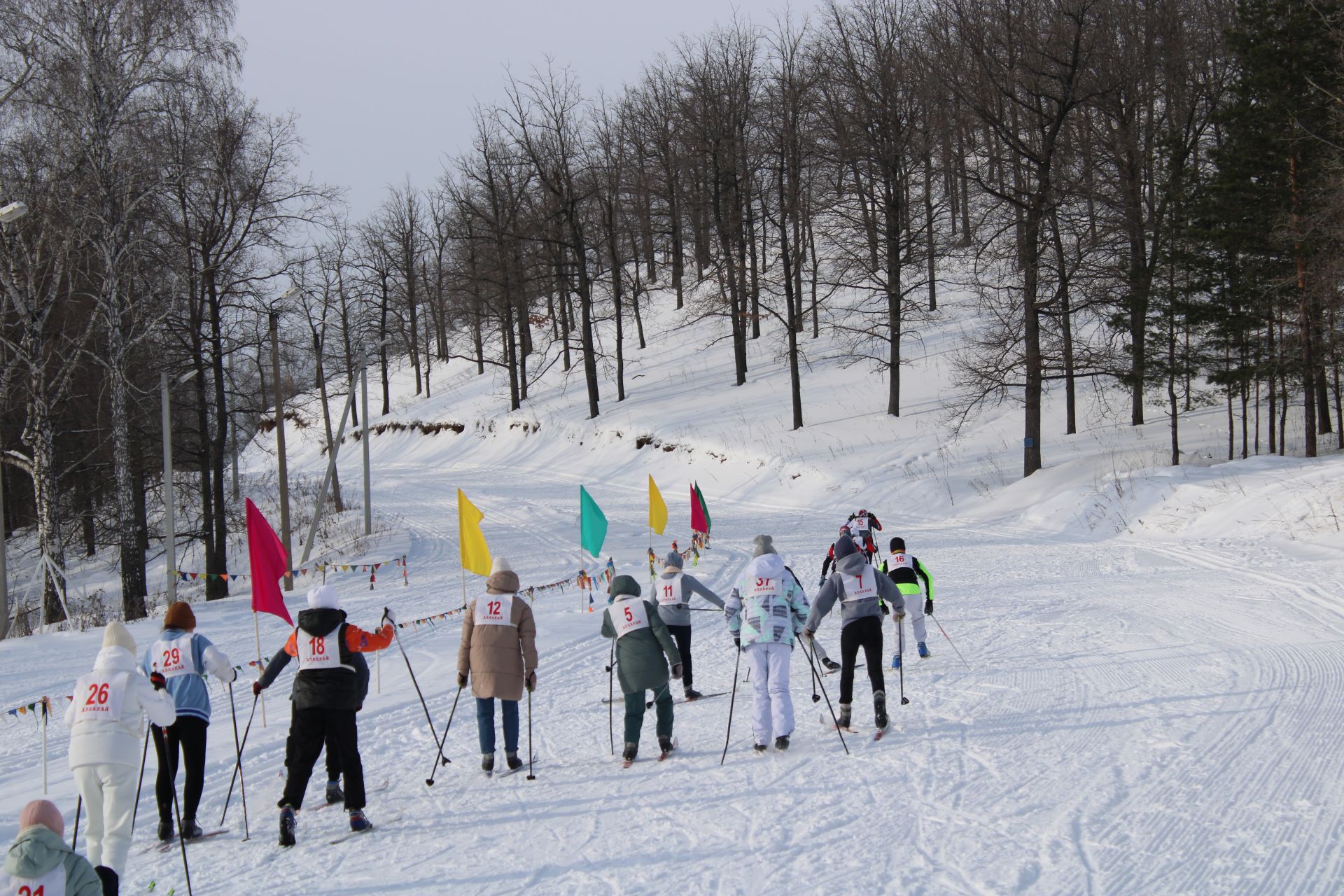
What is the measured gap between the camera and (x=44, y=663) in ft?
42.2

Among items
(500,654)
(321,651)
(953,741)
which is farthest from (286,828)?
(953,741)

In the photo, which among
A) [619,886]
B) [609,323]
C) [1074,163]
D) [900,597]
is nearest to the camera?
[619,886]

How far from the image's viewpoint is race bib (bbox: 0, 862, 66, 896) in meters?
3.79

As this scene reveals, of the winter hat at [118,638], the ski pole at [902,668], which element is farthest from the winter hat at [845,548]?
the winter hat at [118,638]

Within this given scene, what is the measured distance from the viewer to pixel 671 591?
10062 millimetres

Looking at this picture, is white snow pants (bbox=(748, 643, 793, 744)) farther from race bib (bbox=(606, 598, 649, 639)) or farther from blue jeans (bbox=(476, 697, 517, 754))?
blue jeans (bbox=(476, 697, 517, 754))

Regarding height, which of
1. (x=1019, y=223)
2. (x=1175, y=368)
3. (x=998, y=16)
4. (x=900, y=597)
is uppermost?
(x=998, y=16)

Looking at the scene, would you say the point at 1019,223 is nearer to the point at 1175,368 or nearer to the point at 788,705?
the point at 1175,368

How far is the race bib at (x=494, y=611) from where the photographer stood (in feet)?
26.5

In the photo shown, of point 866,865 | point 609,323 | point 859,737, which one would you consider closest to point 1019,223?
point 859,737

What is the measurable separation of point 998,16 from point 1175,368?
1018cm

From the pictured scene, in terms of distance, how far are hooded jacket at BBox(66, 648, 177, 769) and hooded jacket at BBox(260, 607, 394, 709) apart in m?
0.90

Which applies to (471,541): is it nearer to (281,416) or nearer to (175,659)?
(175,659)

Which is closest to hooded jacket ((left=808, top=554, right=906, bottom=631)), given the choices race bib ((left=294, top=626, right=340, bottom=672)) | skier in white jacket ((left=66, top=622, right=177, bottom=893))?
race bib ((left=294, top=626, right=340, bottom=672))
